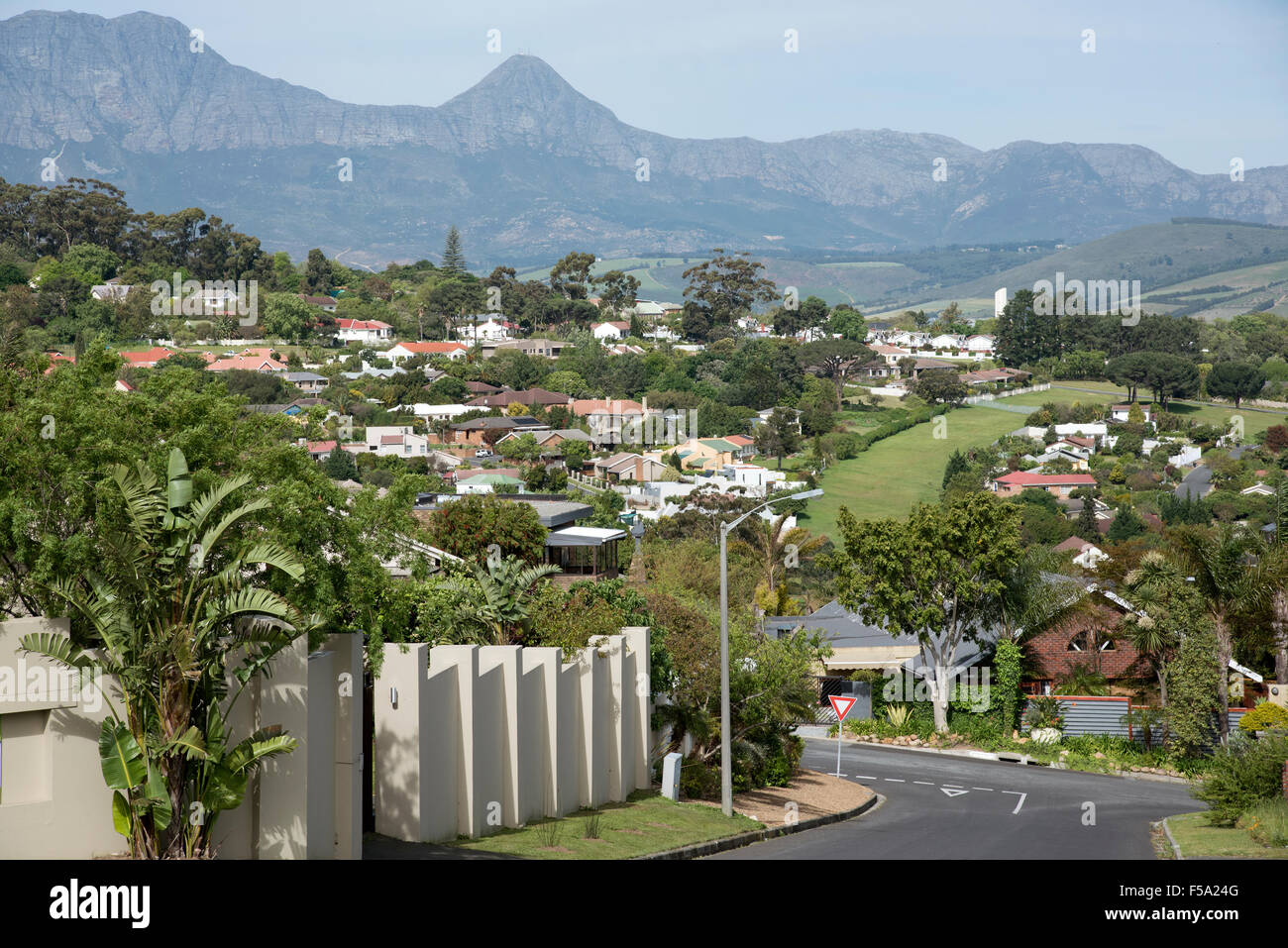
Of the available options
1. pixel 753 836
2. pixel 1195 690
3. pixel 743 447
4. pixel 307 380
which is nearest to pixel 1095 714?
pixel 1195 690

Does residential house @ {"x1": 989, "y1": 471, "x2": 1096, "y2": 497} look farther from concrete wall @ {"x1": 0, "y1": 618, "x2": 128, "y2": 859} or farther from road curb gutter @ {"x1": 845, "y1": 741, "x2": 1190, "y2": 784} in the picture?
Result: concrete wall @ {"x1": 0, "y1": 618, "x2": 128, "y2": 859}

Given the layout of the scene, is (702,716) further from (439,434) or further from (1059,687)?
(439,434)

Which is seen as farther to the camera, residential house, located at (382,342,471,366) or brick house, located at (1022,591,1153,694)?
residential house, located at (382,342,471,366)

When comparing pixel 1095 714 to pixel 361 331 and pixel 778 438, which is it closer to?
pixel 778 438

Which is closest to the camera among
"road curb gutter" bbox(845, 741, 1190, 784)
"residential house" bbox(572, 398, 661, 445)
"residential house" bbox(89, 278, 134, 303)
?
"road curb gutter" bbox(845, 741, 1190, 784)


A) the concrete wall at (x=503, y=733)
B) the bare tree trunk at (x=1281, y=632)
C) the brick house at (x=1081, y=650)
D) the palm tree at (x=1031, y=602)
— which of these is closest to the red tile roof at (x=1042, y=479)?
the brick house at (x=1081, y=650)

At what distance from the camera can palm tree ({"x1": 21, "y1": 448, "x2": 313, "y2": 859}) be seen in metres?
15.0

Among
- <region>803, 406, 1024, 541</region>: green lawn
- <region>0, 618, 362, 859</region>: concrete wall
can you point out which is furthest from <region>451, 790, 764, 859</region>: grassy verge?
<region>803, 406, 1024, 541</region>: green lawn

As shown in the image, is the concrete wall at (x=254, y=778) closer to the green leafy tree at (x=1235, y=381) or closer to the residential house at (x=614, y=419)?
the residential house at (x=614, y=419)

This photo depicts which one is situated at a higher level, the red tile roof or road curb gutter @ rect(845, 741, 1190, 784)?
the red tile roof

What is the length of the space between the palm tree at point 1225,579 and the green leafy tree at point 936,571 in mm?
5531

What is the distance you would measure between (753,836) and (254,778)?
1085 centimetres

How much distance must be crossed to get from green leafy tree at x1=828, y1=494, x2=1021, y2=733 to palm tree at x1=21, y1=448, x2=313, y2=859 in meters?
30.5

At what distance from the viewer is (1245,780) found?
2573 cm
